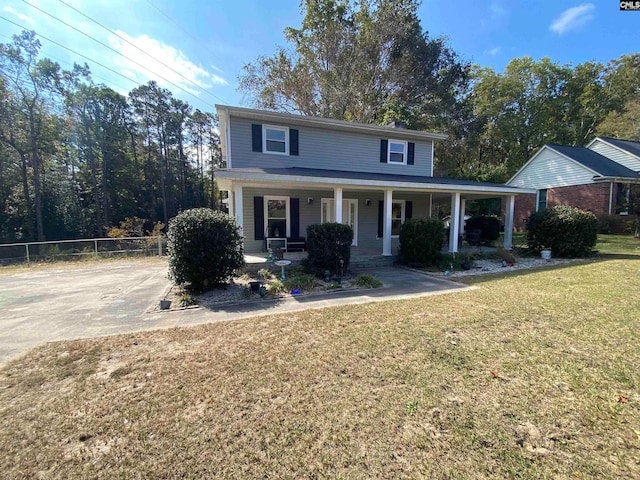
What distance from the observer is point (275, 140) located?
1105cm

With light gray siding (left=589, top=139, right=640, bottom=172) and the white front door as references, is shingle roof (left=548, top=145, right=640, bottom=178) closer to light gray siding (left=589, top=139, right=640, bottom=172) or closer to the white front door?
light gray siding (left=589, top=139, right=640, bottom=172)

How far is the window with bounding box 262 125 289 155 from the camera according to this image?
1084cm

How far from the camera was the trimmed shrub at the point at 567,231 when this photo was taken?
10523mm

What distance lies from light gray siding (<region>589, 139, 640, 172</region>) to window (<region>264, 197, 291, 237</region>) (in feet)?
77.9

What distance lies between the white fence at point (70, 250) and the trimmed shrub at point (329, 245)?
9.24 meters

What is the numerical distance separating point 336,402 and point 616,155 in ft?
91.8

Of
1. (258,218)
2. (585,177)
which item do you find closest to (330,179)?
(258,218)

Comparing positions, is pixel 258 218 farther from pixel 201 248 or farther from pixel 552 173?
pixel 552 173

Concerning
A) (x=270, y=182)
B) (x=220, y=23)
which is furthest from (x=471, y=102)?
(x=270, y=182)

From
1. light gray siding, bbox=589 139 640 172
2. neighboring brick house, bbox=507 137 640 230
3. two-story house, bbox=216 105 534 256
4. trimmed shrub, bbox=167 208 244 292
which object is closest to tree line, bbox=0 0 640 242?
neighboring brick house, bbox=507 137 640 230

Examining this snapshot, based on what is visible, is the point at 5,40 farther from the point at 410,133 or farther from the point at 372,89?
the point at 410,133

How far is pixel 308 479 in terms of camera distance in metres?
1.83

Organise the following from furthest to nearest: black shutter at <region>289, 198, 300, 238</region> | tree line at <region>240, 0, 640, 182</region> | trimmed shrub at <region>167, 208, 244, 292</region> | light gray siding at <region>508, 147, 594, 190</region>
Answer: tree line at <region>240, 0, 640, 182</region> < light gray siding at <region>508, 147, 594, 190</region> < black shutter at <region>289, 198, 300, 238</region> < trimmed shrub at <region>167, 208, 244, 292</region>

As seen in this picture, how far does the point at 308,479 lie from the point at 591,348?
382 centimetres
